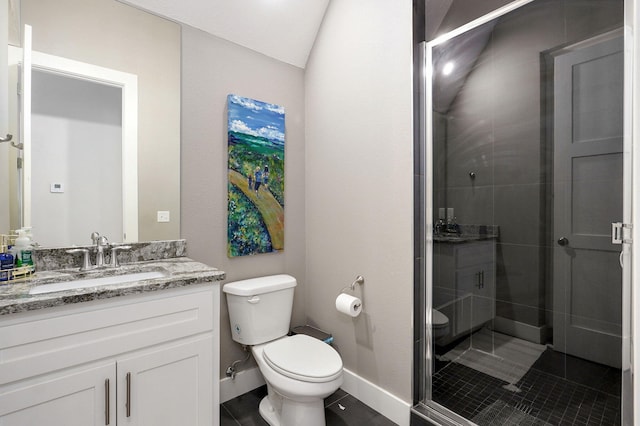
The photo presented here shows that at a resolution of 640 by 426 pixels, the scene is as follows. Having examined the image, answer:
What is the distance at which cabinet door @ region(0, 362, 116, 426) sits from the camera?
1035 millimetres

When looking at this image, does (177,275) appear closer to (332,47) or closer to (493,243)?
(493,243)

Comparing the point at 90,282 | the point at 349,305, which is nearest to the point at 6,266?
the point at 90,282

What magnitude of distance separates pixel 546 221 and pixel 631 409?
28.4 inches

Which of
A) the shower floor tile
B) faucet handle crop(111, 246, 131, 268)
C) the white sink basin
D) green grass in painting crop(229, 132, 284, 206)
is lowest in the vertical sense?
the shower floor tile

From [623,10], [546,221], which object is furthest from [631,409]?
[623,10]

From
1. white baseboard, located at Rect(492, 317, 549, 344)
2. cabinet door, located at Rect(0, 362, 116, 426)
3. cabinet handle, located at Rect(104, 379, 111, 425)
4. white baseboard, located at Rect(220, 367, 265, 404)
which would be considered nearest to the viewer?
cabinet door, located at Rect(0, 362, 116, 426)

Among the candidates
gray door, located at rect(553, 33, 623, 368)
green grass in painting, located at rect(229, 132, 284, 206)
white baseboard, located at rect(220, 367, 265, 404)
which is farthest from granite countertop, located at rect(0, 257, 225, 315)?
gray door, located at rect(553, 33, 623, 368)

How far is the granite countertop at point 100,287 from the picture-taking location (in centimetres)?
104

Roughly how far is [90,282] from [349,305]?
1.28 metres

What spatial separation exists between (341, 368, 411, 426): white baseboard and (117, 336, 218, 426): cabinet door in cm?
90

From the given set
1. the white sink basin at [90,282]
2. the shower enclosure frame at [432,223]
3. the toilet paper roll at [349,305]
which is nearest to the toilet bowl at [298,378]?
the toilet paper roll at [349,305]

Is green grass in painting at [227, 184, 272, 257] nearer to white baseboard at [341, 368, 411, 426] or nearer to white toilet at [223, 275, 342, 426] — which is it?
white toilet at [223, 275, 342, 426]

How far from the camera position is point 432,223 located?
1.72 meters

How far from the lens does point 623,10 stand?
1147 millimetres
